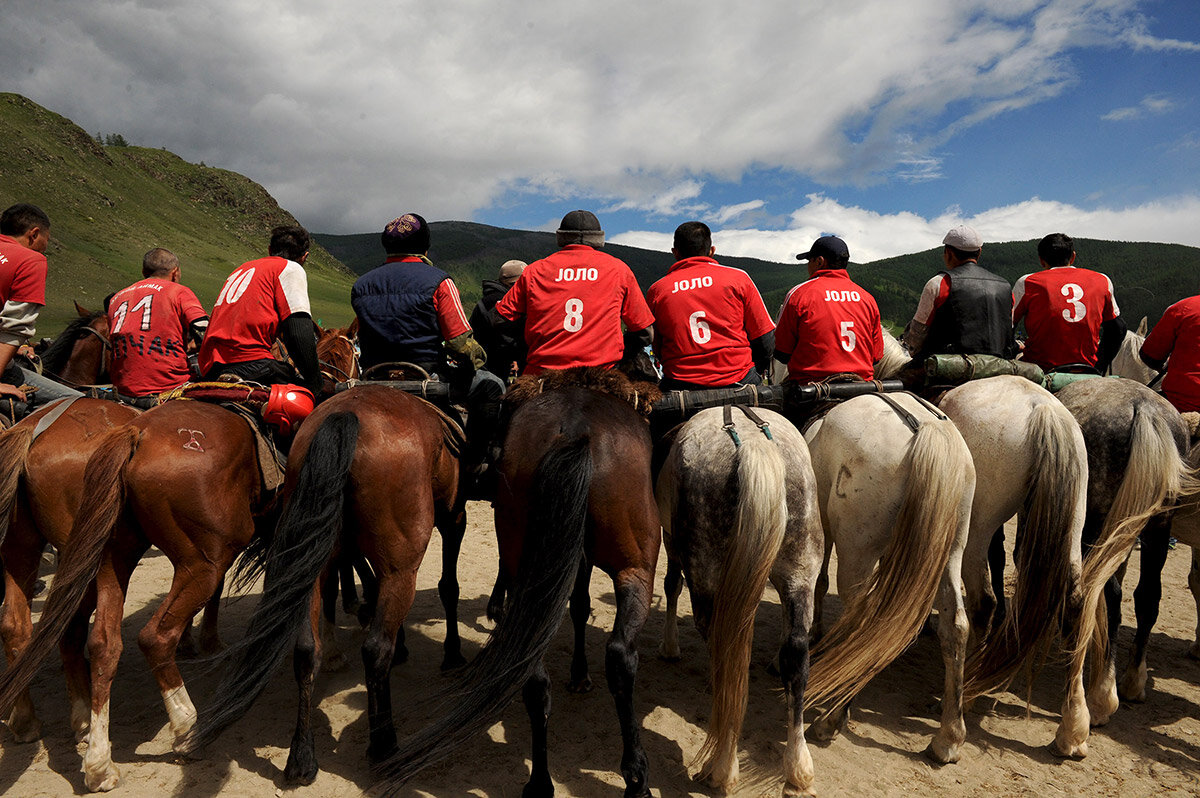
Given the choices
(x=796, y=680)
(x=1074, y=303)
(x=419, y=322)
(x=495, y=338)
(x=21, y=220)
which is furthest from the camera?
(x=495, y=338)

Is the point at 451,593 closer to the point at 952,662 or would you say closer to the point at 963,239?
the point at 952,662

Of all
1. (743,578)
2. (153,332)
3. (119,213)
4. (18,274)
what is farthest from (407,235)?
(119,213)

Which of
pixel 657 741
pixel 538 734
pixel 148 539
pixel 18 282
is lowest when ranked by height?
pixel 657 741

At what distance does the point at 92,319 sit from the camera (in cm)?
694

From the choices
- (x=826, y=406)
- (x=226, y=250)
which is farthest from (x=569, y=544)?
(x=226, y=250)

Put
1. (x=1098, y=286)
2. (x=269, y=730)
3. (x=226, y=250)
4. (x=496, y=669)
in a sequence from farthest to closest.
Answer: (x=226, y=250), (x=1098, y=286), (x=269, y=730), (x=496, y=669)

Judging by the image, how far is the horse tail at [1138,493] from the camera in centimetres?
429

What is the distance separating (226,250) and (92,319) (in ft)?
323

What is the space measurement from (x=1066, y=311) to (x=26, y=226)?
8319 mm

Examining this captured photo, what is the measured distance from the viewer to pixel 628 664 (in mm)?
3412

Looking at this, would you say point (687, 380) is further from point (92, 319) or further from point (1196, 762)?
point (92, 319)

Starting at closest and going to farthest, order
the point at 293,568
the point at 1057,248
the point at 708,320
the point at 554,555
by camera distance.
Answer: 1. the point at 554,555
2. the point at 293,568
3. the point at 708,320
4. the point at 1057,248

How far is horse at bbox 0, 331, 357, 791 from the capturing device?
3674mm

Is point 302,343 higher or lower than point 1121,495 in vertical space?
higher
